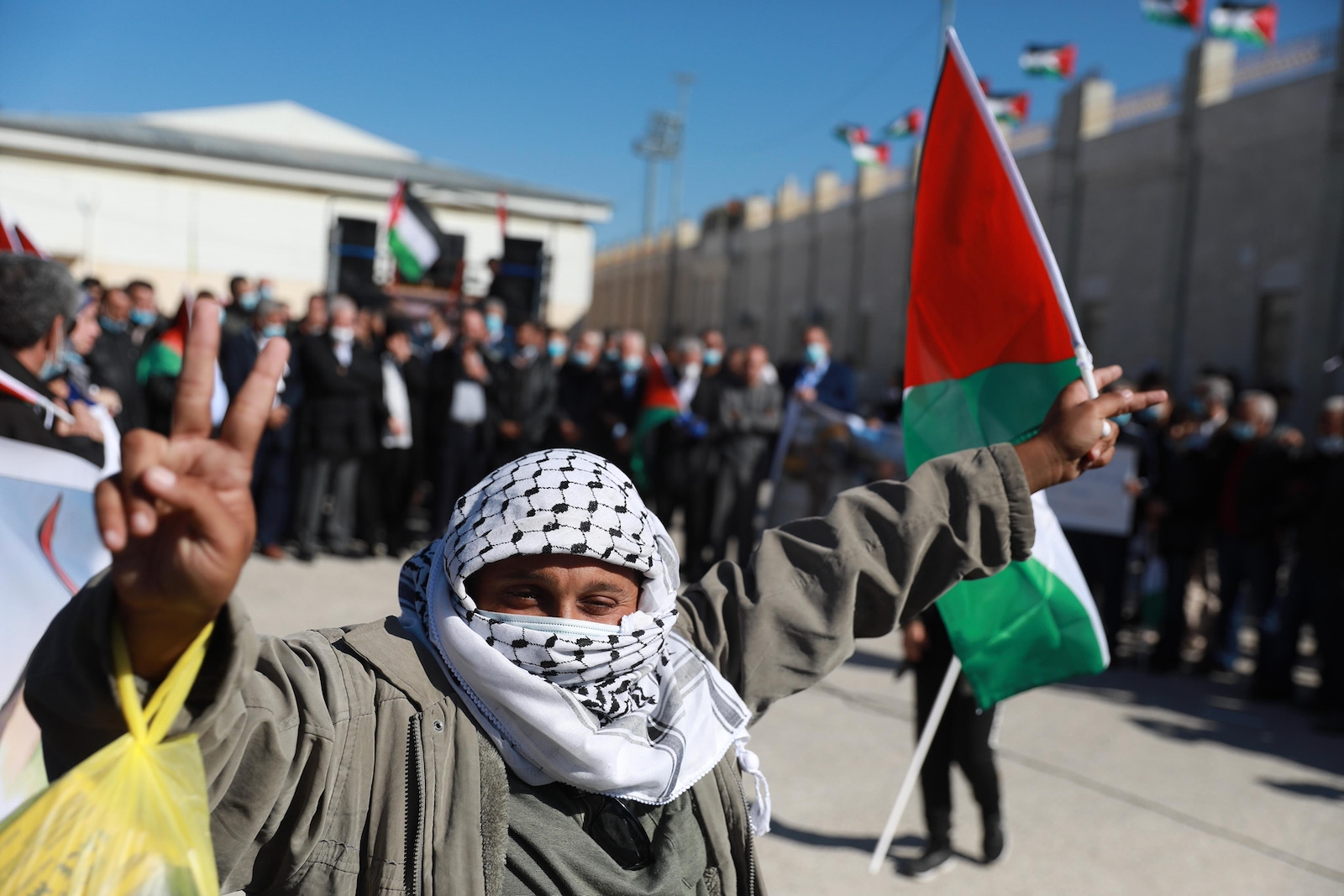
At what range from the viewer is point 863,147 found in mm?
27500

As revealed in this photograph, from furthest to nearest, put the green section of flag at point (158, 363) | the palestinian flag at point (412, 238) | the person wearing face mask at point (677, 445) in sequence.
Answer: the palestinian flag at point (412, 238), the person wearing face mask at point (677, 445), the green section of flag at point (158, 363)

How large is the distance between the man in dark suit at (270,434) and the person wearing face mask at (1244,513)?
7.13m

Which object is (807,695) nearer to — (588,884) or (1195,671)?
(1195,671)

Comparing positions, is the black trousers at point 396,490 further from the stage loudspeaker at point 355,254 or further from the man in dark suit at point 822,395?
the stage loudspeaker at point 355,254

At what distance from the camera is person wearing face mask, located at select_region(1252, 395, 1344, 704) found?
719 centimetres

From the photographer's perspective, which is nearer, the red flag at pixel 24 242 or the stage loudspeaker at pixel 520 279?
the red flag at pixel 24 242

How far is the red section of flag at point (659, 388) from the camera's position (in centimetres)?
1048

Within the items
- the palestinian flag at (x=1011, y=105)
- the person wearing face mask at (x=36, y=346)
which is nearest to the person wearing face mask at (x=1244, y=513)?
the person wearing face mask at (x=36, y=346)

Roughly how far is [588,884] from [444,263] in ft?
49.9

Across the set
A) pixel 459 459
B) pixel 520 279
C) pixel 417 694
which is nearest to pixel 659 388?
pixel 459 459

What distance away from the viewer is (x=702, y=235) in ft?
165

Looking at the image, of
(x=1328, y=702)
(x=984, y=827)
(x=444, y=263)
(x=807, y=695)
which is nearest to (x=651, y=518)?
(x=984, y=827)

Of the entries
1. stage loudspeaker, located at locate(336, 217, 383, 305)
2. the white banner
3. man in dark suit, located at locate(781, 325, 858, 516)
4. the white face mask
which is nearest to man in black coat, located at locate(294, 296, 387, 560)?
man in dark suit, located at locate(781, 325, 858, 516)

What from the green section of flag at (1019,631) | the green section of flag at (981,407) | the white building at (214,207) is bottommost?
the green section of flag at (1019,631)
